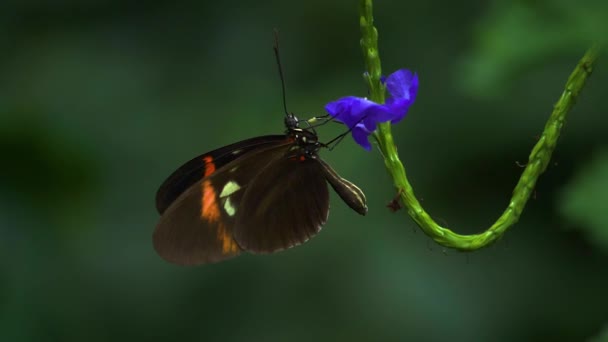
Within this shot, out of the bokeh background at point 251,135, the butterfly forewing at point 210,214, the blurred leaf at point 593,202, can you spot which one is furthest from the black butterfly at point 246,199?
the bokeh background at point 251,135

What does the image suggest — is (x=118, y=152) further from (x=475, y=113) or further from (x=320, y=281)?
(x=475, y=113)

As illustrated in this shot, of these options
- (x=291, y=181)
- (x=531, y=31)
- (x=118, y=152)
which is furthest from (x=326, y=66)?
(x=531, y=31)

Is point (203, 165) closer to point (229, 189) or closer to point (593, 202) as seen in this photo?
point (229, 189)

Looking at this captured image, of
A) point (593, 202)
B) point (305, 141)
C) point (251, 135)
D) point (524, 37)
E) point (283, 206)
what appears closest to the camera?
point (524, 37)

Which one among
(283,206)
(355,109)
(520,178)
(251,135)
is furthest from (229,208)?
(251,135)

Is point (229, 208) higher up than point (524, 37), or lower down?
lower down

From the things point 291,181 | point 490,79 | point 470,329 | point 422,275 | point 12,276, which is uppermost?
point 490,79

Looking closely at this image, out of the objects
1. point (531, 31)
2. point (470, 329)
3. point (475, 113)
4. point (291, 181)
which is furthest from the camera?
point (475, 113)
